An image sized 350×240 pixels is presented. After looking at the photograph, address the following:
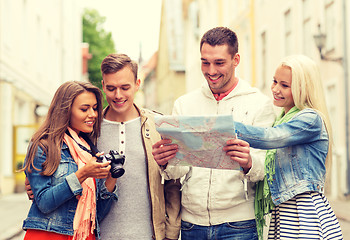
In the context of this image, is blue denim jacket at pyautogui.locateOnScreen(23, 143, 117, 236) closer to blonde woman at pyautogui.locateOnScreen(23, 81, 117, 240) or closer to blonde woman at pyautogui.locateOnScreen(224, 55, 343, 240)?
blonde woman at pyautogui.locateOnScreen(23, 81, 117, 240)

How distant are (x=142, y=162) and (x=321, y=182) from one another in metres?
1.11

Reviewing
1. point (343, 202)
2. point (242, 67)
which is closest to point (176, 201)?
point (343, 202)

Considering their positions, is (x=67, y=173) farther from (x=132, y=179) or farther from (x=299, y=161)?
(x=299, y=161)

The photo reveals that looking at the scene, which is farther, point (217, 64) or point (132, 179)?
point (132, 179)

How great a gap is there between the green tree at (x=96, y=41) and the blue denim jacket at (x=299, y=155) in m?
44.4

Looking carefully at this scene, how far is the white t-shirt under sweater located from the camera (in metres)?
3.64

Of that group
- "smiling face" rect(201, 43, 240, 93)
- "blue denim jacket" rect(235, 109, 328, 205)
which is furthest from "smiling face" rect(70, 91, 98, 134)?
"blue denim jacket" rect(235, 109, 328, 205)

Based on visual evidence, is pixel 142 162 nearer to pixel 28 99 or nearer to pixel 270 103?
pixel 270 103

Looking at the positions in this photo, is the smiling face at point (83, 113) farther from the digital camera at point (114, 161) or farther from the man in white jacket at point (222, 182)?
the man in white jacket at point (222, 182)

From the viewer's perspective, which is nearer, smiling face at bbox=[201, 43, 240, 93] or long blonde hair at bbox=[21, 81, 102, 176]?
long blonde hair at bbox=[21, 81, 102, 176]

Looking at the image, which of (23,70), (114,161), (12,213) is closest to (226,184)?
(114,161)

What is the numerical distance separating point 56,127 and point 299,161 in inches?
56.4

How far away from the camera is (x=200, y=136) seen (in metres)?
3.06

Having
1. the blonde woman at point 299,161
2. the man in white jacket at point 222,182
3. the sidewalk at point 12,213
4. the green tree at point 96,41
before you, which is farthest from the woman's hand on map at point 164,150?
the green tree at point 96,41
